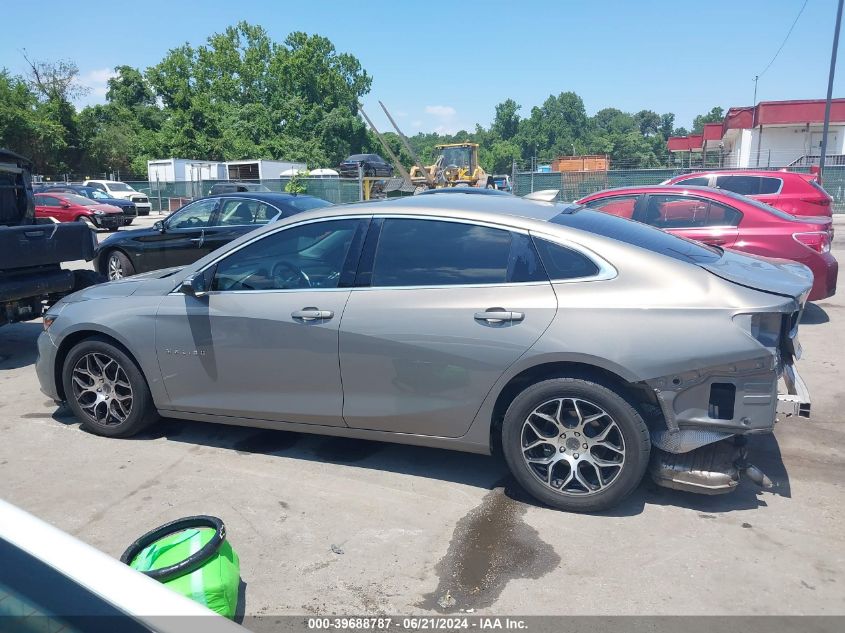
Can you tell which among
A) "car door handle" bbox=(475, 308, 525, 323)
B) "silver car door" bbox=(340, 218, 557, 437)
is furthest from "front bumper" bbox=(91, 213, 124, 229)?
"car door handle" bbox=(475, 308, 525, 323)

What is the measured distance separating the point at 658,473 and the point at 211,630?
286 centimetres

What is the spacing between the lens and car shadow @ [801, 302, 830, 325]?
27.2 feet

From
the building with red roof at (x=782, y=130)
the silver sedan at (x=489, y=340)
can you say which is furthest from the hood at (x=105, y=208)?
the building with red roof at (x=782, y=130)

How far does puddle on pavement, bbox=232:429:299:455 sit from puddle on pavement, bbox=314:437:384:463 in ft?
0.82

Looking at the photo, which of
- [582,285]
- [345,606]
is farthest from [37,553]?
[582,285]

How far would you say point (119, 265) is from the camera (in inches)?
446

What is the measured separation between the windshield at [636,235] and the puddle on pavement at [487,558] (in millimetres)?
1647

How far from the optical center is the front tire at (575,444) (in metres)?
3.57

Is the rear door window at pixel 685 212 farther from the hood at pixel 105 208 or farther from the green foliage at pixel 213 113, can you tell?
the green foliage at pixel 213 113

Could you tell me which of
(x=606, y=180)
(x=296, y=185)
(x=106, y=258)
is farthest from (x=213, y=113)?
(x=106, y=258)

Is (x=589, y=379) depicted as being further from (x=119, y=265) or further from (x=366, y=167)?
(x=366, y=167)

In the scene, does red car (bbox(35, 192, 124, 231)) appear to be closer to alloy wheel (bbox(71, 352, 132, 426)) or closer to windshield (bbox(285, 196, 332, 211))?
windshield (bbox(285, 196, 332, 211))

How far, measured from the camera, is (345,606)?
3.01 meters

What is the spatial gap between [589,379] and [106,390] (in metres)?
3.39
